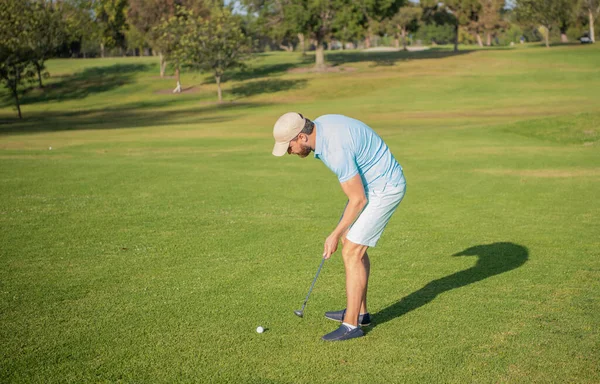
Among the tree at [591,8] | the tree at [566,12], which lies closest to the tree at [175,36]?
the tree at [566,12]

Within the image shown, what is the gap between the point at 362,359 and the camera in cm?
656

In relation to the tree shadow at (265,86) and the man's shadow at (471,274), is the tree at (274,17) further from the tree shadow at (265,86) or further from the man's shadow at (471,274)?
the man's shadow at (471,274)

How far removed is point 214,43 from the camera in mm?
56562

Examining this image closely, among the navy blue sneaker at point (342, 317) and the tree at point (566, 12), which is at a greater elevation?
the tree at point (566, 12)

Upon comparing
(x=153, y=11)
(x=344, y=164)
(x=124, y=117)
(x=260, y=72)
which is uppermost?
(x=153, y=11)

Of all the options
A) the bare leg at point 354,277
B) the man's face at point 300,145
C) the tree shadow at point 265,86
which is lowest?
the tree shadow at point 265,86

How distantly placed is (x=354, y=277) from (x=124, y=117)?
1804 inches

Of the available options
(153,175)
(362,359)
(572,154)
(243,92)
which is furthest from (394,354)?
(243,92)

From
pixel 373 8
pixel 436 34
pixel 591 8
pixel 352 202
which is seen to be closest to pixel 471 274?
pixel 352 202

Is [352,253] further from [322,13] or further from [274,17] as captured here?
[274,17]

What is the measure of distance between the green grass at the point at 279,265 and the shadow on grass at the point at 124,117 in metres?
14.2

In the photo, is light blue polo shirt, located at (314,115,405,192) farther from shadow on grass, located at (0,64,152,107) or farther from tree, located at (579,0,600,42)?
tree, located at (579,0,600,42)

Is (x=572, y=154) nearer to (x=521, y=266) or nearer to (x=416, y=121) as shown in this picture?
(x=521, y=266)

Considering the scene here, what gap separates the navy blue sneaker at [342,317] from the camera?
7441 millimetres
